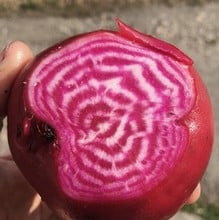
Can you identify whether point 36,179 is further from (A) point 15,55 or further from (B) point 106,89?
(A) point 15,55

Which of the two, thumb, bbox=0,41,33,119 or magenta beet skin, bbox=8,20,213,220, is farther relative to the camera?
thumb, bbox=0,41,33,119

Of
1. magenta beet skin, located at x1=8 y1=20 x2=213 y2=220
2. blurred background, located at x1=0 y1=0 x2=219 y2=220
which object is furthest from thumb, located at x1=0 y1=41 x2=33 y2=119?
blurred background, located at x1=0 y1=0 x2=219 y2=220

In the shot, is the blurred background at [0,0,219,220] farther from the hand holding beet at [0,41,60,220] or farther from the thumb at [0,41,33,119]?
the thumb at [0,41,33,119]

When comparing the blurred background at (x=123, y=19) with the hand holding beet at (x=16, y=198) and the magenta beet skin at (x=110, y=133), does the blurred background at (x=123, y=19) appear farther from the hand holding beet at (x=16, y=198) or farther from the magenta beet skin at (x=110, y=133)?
the magenta beet skin at (x=110, y=133)

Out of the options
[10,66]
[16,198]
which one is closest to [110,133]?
[10,66]

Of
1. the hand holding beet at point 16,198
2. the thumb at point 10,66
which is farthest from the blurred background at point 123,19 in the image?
the thumb at point 10,66

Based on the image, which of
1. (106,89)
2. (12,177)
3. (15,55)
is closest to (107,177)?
(106,89)

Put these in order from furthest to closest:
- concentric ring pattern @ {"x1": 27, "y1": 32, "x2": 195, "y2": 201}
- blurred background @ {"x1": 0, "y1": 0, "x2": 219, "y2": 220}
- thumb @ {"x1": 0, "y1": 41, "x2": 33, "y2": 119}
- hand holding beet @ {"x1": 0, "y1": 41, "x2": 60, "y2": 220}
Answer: blurred background @ {"x1": 0, "y1": 0, "x2": 219, "y2": 220} → hand holding beet @ {"x1": 0, "y1": 41, "x2": 60, "y2": 220} → thumb @ {"x1": 0, "y1": 41, "x2": 33, "y2": 119} → concentric ring pattern @ {"x1": 27, "y1": 32, "x2": 195, "y2": 201}
